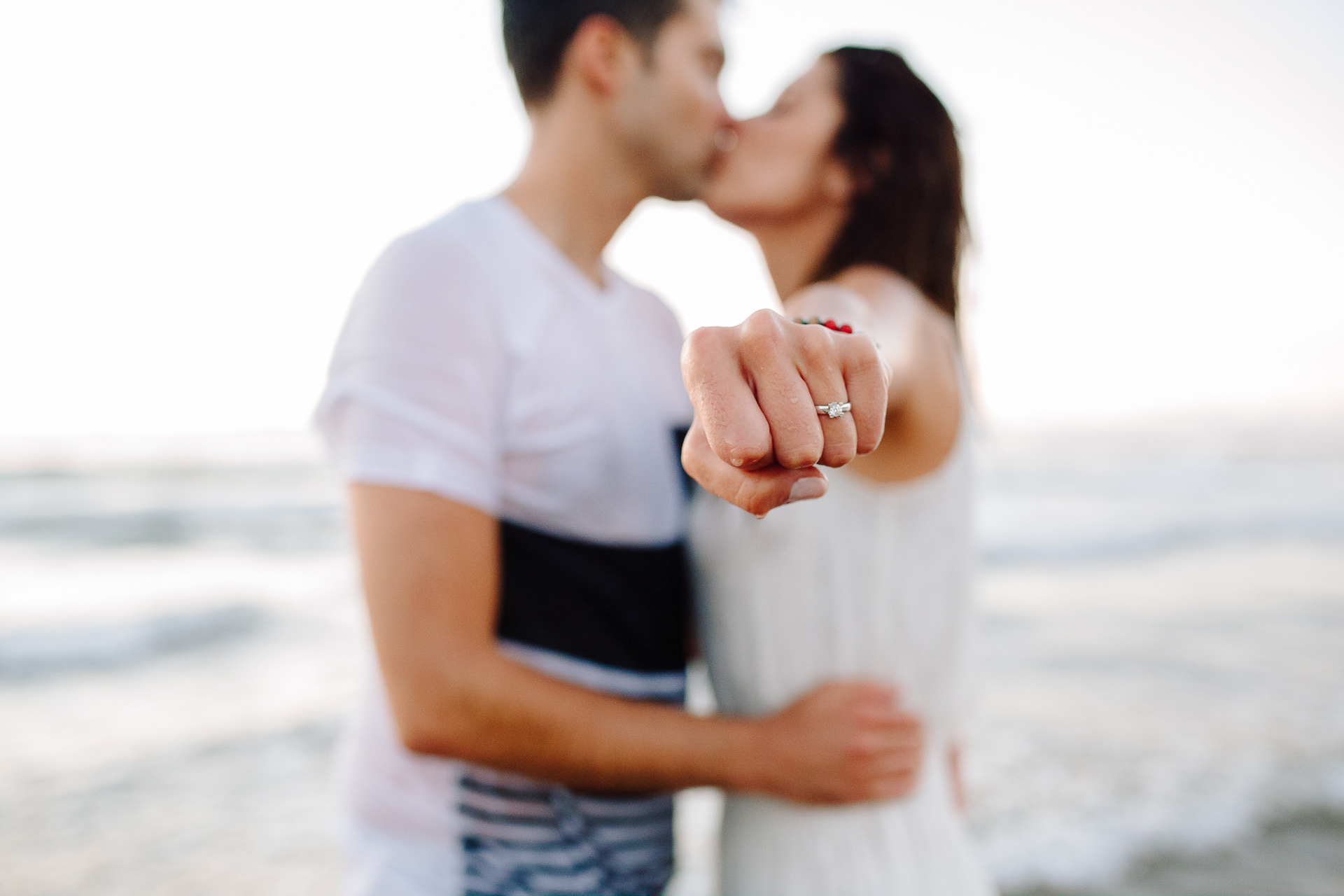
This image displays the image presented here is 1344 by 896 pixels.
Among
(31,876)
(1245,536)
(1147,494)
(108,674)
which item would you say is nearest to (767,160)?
(31,876)

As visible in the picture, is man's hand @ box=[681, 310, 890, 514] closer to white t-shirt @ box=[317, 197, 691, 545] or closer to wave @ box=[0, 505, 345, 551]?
white t-shirt @ box=[317, 197, 691, 545]

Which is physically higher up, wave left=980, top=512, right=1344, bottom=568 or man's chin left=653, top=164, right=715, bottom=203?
man's chin left=653, top=164, right=715, bottom=203

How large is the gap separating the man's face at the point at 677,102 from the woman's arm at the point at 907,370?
2.16 ft

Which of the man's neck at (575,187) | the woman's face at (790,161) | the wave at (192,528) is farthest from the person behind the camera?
the wave at (192,528)

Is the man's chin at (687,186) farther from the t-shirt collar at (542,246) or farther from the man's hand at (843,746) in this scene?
the man's hand at (843,746)

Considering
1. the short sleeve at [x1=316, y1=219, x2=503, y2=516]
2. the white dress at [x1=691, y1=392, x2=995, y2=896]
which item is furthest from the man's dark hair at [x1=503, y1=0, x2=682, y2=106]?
the white dress at [x1=691, y1=392, x2=995, y2=896]

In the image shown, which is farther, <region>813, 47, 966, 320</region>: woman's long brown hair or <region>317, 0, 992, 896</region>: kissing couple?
<region>813, 47, 966, 320</region>: woman's long brown hair

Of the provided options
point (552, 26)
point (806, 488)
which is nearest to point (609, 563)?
point (806, 488)

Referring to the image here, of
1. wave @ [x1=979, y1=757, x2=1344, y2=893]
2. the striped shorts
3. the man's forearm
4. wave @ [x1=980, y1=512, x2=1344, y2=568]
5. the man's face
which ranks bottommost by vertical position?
wave @ [x1=980, y1=512, x2=1344, y2=568]

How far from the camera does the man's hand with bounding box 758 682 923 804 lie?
4.89ft

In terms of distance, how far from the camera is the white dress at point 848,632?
5.24 feet

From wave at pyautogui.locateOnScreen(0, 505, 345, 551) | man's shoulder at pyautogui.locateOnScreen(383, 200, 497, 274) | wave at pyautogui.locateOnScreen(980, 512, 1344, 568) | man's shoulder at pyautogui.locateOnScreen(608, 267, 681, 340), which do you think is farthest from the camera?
wave at pyautogui.locateOnScreen(0, 505, 345, 551)

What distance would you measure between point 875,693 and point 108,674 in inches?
246

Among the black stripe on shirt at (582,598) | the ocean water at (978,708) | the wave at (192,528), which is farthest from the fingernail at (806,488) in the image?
the wave at (192,528)
